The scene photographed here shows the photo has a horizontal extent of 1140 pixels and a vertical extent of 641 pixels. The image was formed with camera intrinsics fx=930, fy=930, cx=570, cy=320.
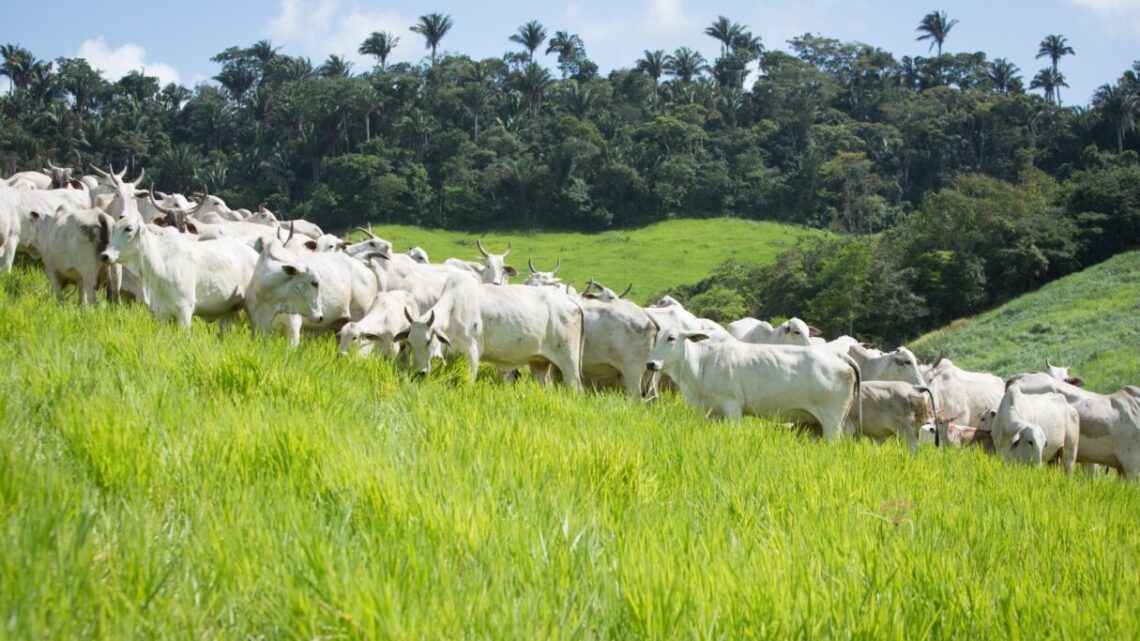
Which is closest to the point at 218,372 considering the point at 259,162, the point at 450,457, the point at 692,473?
the point at 450,457

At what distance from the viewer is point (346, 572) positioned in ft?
8.67

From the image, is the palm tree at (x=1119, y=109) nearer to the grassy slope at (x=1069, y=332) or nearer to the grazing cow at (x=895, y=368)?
the grassy slope at (x=1069, y=332)

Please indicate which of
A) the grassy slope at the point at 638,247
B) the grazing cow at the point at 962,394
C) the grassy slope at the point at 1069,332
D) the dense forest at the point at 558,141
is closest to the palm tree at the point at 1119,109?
the dense forest at the point at 558,141

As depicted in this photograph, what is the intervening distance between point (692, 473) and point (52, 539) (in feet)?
11.4

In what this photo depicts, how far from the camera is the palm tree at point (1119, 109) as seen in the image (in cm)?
7831

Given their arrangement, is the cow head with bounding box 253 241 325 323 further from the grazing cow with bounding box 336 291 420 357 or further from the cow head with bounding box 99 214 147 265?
the cow head with bounding box 99 214 147 265

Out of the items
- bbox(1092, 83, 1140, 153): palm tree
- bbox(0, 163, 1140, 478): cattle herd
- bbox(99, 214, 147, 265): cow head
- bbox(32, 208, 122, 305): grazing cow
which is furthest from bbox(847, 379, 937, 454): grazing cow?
bbox(1092, 83, 1140, 153): palm tree

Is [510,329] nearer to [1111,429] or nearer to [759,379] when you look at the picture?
[759,379]

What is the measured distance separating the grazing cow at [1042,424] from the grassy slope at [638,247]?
37087 millimetres

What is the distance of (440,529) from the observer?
3363mm

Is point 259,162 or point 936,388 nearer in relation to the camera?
point 936,388

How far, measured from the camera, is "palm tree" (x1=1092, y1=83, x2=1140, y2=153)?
7831 cm

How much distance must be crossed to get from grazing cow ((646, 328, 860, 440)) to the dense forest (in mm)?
Answer: 44013

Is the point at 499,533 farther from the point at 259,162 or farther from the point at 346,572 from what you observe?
the point at 259,162
